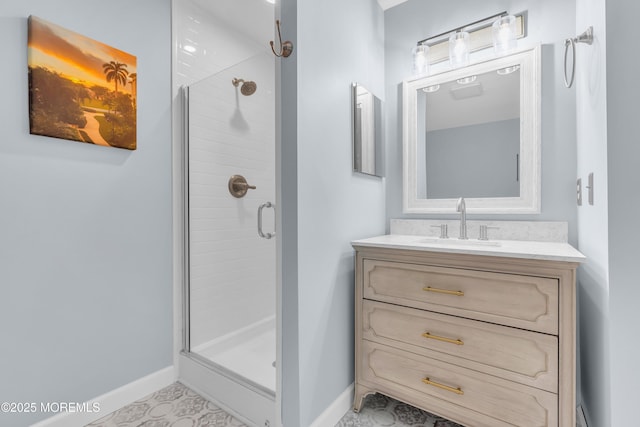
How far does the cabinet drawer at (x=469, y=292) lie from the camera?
1165 millimetres

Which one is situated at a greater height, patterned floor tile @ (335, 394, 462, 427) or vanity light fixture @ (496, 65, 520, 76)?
vanity light fixture @ (496, 65, 520, 76)

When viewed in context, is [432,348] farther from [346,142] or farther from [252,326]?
[252,326]

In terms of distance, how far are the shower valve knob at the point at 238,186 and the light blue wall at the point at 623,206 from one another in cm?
198

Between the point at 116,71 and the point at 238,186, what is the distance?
986 millimetres

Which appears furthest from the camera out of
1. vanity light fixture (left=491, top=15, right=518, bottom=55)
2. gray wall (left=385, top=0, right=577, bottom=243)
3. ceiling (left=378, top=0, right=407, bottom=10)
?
ceiling (left=378, top=0, right=407, bottom=10)

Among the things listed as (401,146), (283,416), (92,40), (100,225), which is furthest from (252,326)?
(92,40)

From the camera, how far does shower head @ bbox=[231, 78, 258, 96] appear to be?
6.99ft

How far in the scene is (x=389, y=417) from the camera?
158 centimetres

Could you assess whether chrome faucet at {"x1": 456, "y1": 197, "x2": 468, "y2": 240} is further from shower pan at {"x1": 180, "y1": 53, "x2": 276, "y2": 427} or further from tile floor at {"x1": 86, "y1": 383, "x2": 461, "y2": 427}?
shower pan at {"x1": 180, "y1": 53, "x2": 276, "y2": 427}

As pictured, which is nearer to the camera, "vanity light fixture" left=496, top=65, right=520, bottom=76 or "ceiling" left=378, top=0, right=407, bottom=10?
"vanity light fixture" left=496, top=65, right=520, bottom=76

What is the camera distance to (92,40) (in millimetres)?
1554

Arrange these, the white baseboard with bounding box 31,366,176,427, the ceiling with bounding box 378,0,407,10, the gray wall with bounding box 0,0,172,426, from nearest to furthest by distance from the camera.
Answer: the gray wall with bounding box 0,0,172,426 < the white baseboard with bounding box 31,366,176,427 < the ceiling with bounding box 378,0,407,10

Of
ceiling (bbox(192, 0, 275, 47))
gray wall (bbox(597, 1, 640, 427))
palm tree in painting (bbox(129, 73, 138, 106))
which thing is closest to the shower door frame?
palm tree in painting (bbox(129, 73, 138, 106))

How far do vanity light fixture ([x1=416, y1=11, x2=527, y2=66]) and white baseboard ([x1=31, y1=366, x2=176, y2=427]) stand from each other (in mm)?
2673
